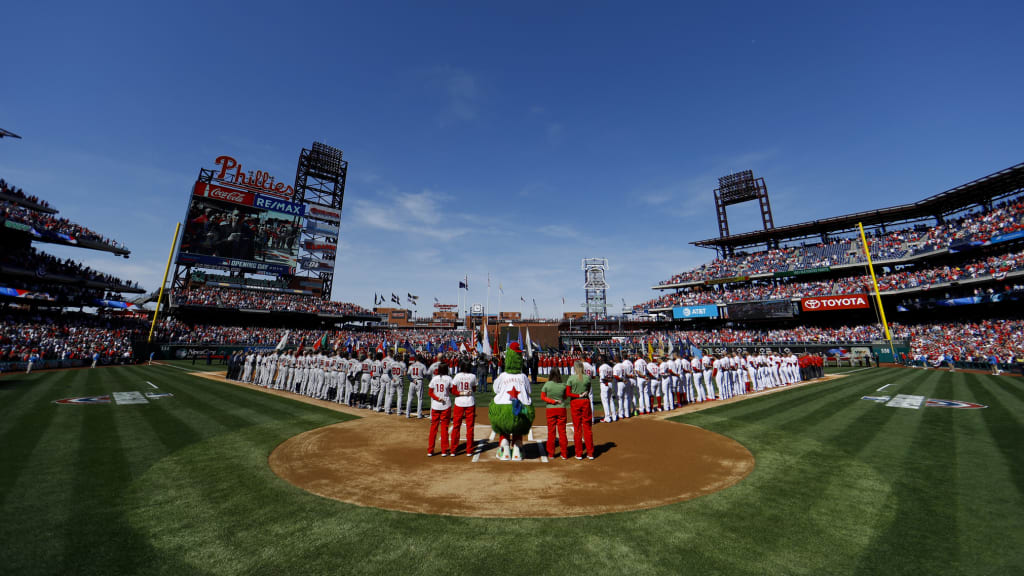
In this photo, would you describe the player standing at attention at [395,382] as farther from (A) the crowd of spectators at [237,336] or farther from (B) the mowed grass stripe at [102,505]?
(A) the crowd of spectators at [237,336]

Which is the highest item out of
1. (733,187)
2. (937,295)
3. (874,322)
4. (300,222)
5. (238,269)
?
(733,187)

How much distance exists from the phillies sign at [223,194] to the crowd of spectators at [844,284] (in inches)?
2350

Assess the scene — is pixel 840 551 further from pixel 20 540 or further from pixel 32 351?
pixel 32 351

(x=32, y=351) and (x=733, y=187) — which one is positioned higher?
(x=733, y=187)

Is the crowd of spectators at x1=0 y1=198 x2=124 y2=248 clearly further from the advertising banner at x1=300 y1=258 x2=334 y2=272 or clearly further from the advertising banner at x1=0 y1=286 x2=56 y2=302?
the advertising banner at x1=300 y1=258 x2=334 y2=272

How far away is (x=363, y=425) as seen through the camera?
40.0ft

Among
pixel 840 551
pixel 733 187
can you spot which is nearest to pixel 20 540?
pixel 840 551

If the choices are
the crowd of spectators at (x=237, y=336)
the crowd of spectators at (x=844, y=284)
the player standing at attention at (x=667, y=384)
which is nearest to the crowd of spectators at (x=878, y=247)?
the crowd of spectators at (x=844, y=284)

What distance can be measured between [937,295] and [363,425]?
56013 mm

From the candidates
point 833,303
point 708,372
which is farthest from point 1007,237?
point 708,372

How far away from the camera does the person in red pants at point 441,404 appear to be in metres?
8.99

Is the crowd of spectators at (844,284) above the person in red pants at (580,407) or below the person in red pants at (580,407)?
above

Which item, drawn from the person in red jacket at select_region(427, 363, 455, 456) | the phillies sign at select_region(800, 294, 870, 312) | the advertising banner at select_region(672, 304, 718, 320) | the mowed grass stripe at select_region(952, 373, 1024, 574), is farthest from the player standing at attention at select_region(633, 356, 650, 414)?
the advertising banner at select_region(672, 304, 718, 320)

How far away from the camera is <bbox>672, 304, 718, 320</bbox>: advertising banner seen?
53125 mm
